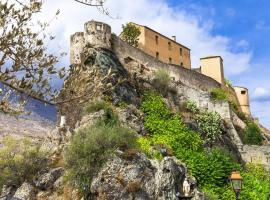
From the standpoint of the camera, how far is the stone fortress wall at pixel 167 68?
35.5 meters

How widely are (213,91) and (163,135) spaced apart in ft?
42.0

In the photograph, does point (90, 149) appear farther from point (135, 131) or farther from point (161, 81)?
point (161, 81)

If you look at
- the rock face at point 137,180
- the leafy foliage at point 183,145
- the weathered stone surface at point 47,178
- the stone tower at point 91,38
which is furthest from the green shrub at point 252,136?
the weathered stone surface at point 47,178

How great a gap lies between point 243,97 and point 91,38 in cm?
2659

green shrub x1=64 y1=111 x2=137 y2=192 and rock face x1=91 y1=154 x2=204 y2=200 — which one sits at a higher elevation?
green shrub x1=64 y1=111 x2=137 y2=192

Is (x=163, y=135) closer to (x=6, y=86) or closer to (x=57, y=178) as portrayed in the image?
(x=57, y=178)

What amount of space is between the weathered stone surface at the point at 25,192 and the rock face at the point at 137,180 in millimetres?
4172

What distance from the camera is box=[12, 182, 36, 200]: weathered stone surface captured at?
26812 mm

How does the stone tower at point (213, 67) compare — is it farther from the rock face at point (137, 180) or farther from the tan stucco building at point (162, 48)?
the rock face at point (137, 180)

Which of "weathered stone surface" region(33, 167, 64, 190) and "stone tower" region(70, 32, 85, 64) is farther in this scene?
"stone tower" region(70, 32, 85, 64)

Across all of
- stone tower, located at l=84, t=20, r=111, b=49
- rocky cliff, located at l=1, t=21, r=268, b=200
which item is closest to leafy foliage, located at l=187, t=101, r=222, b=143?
rocky cliff, located at l=1, t=21, r=268, b=200

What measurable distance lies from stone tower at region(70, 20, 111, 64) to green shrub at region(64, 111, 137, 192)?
367 inches

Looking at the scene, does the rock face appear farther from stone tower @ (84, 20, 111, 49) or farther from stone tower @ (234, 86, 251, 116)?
stone tower @ (234, 86, 251, 116)

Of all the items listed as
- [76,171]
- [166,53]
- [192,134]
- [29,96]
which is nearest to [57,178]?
[76,171]
